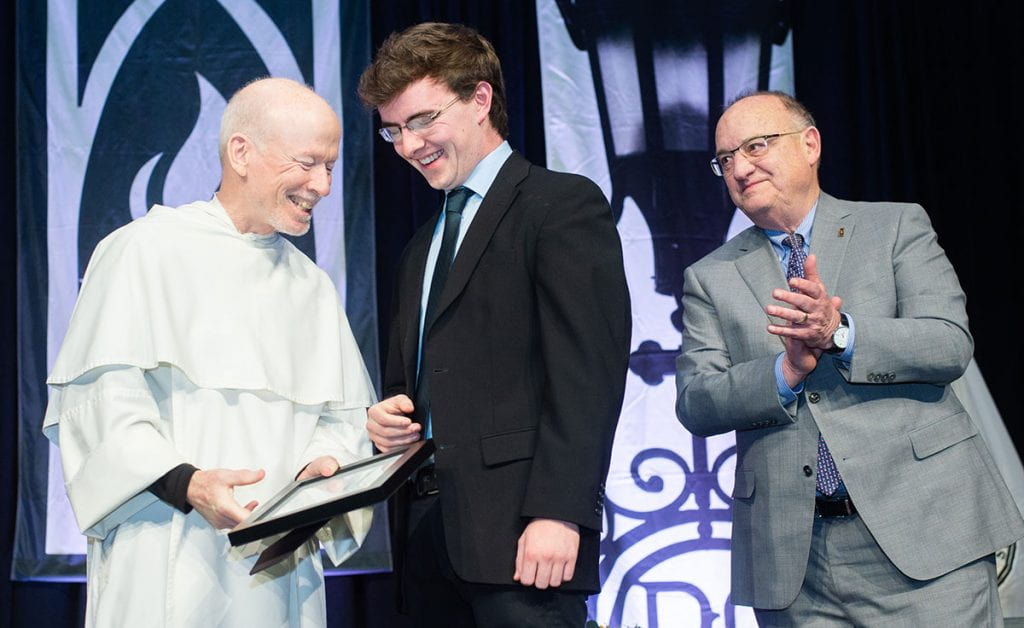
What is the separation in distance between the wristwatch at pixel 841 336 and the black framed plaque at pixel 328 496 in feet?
3.01

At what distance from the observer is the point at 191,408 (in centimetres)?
223

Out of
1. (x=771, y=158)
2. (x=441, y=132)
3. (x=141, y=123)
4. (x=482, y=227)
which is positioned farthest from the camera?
(x=141, y=123)

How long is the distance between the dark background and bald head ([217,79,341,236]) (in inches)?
79.0

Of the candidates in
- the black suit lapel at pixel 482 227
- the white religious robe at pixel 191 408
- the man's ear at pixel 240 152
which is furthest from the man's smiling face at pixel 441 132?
the white religious robe at pixel 191 408

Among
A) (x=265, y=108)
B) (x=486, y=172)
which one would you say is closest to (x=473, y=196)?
(x=486, y=172)

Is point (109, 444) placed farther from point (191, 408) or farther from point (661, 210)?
point (661, 210)

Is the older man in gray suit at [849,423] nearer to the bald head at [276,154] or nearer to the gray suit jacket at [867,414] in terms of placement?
the gray suit jacket at [867,414]

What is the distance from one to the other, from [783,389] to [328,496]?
1102mm

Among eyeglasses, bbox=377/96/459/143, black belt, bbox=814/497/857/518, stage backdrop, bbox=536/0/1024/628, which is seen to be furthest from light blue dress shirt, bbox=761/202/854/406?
stage backdrop, bbox=536/0/1024/628

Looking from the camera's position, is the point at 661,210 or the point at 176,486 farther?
the point at 661,210

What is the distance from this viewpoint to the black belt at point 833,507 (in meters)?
2.33

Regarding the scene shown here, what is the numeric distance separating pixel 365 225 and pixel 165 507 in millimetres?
2339

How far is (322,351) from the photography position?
2.46m

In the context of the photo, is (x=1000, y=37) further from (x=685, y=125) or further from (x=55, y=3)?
(x=55, y=3)
